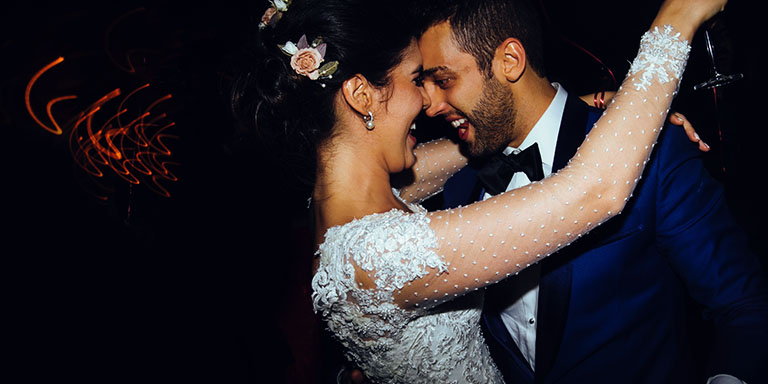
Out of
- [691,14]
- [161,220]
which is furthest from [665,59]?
[161,220]

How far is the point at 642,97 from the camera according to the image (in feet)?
3.46

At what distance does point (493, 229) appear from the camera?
1082mm

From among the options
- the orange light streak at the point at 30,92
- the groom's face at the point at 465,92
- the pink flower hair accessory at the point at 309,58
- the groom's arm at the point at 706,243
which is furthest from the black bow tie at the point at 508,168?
the orange light streak at the point at 30,92

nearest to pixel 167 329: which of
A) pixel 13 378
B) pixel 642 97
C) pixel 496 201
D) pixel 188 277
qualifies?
pixel 188 277

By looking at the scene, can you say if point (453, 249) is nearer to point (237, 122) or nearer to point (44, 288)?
point (237, 122)

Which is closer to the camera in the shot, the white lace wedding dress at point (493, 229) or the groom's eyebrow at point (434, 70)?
the white lace wedding dress at point (493, 229)

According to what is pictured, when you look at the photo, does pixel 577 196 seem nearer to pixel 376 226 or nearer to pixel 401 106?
pixel 376 226

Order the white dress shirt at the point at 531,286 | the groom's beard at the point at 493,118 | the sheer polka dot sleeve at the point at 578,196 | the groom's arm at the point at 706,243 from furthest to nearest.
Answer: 1. the groom's beard at the point at 493,118
2. the white dress shirt at the point at 531,286
3. the groom's arm at the point at 706,243
4. the sheer polka dot sleeve at the point at 578,196

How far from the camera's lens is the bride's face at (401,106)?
1505 millimetres

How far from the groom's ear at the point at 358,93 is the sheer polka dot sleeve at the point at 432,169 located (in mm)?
839

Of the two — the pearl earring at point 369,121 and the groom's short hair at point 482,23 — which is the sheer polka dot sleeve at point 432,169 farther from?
the pearl earring at point 369,121

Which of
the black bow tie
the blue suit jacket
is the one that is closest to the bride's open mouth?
the black bow tie

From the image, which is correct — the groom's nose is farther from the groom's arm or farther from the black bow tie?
the groom's arm

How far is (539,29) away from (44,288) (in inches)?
269
